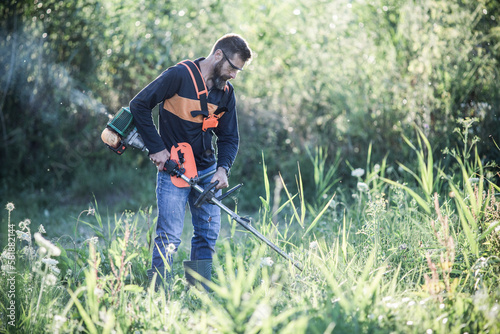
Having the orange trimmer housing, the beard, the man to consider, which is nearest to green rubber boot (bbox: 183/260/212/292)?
the man

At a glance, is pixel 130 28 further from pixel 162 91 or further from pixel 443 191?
pixel 443 191

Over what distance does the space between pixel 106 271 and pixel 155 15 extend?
4.13 meters

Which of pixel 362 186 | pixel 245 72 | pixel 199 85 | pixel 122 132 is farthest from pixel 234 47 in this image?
pixel 245 72

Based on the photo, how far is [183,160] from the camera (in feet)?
9.86

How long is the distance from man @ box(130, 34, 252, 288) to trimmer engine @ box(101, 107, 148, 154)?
0.07m

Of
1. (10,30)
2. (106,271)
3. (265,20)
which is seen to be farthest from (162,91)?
(10,30)

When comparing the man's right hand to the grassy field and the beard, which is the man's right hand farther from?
the beard

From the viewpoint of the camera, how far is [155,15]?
6422 mm

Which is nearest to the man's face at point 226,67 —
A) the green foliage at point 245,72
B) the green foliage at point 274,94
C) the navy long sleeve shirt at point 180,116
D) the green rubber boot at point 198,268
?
the navy long sleeve shirt at point 180,116

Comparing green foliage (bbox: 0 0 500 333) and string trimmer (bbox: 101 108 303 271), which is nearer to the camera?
string trimmer (bbox: 101 108 303 271)

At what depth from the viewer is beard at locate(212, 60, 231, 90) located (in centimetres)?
304

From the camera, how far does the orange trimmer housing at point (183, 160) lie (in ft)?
9.83

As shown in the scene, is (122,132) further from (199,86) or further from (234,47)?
(234,47)

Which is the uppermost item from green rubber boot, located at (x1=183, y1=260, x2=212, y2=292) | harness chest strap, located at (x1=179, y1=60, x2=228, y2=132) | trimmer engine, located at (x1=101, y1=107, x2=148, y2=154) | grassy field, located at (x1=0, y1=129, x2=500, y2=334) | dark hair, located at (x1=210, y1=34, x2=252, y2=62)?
dark hair, located at (x1=210, y1=34, x2=252, y2=62)
